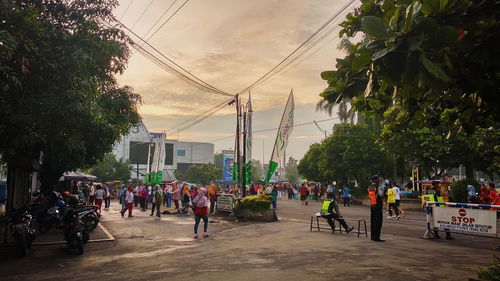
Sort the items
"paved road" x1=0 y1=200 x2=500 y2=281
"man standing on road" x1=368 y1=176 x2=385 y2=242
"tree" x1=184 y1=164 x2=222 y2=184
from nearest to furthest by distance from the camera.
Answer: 1. "paved road" x1=0 y1=200 x2=500 y2=281
2. "man standing on road" x1=368 y1=176 x2=385 y2=242
3. "tree" x1=184 y1=164 x2=222 y2=184

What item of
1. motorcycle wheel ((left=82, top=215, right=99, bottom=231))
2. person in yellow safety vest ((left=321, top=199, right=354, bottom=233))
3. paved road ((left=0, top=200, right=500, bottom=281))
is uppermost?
person in yellow safety vest ((left=321, top=199, right=354, bottom=233))

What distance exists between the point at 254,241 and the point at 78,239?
→ 4.71 meters

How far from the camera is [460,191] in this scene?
23.4 m

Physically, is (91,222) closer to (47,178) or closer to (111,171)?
(47,178)

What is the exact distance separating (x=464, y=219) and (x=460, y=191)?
14.6 m

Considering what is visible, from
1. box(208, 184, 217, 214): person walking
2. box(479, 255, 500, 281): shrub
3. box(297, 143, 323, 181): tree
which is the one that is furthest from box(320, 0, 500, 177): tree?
box(297, 143, 323, 181): tree

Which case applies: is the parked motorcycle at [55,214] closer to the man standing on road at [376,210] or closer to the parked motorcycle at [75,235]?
the parked motorcycle at [75,235]

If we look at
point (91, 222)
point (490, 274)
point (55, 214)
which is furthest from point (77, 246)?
point (490, 274)

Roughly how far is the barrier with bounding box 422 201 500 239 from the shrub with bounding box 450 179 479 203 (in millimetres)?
13272

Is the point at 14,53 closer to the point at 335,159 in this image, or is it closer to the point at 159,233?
the point at 159,233

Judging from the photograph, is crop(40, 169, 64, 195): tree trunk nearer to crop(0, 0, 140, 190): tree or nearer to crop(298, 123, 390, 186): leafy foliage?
crop(0, 0, 140, 190): tree

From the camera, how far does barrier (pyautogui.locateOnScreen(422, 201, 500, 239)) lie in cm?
990

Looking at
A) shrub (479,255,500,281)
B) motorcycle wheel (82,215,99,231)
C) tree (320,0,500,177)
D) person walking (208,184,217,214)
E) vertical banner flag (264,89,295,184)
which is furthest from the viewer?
person walking (208,184,217,214)

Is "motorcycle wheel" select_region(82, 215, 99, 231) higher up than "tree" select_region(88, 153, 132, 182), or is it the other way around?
"tree" select_region(88, 153, 132, 182)
